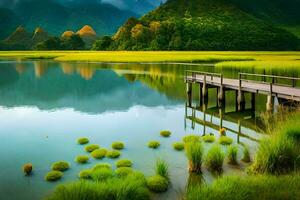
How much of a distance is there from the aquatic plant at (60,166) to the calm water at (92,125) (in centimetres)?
26

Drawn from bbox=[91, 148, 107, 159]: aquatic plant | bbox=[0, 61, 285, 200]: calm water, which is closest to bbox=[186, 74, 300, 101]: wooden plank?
bbox=[0, 61, 285, 200]: calm water

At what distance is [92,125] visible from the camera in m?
22.3

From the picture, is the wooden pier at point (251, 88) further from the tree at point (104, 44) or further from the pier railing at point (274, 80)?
the tree at point (104, 44)

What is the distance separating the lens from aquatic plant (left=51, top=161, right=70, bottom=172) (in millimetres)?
14016

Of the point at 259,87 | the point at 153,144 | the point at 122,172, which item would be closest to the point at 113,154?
the point at 153,144

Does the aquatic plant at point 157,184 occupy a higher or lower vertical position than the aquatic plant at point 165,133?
higher

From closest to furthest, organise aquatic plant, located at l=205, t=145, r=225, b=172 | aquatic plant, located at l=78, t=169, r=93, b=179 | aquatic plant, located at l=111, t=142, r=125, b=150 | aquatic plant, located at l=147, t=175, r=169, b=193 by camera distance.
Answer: aquatic plant, located at l=147, t=175, r=169, b=193 → aquatic plant, located at l=78, t=169, r=93, b=179 → aquatic plant, located at l=205, t=145, r=225, b=172 → aquatic plant, located at l=111, t=142, r=125, b=150

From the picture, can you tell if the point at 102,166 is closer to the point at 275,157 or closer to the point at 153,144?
the point at 153,144

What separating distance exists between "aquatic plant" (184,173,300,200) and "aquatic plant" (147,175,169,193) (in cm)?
178

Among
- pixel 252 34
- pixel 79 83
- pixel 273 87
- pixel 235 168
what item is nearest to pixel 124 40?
pixel 252 34

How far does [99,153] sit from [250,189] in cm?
727

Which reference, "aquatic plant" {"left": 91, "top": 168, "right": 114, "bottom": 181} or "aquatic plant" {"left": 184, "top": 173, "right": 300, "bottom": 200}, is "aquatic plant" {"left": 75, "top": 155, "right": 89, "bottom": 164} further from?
"aquatic plant" {"left": 184, "top": 173, "right": 300, "bottom": 200}

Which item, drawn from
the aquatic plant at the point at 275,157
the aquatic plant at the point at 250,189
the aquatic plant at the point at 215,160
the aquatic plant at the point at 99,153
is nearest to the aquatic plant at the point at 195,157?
the aquatic plant at the point at 215,160

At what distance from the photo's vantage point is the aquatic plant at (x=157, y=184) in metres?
11.6
